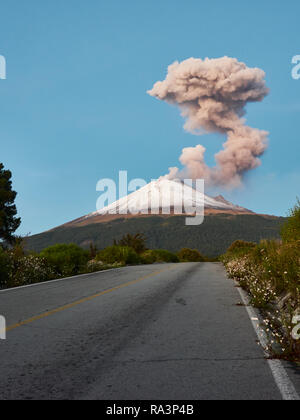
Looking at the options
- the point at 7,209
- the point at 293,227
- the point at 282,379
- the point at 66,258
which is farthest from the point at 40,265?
the point at 7,209

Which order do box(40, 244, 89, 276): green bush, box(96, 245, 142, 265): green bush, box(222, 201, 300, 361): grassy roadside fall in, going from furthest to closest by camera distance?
box(96, 245, 142, 265): green bush
box(40, 244, 89, 276): green bush
box(222, 201, 300, 361): grassy roadside

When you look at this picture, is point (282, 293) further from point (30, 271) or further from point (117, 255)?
point (117, 255)

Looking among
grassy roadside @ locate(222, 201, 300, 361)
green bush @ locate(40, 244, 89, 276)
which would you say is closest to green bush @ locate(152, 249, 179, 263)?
green bush @ locate(40, 244, 89, 276)

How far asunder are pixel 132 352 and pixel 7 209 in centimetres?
4231

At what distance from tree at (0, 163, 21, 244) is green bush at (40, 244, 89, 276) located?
22957 mm

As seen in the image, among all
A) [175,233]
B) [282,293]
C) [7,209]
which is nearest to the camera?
[282,293]

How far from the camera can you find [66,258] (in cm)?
2158

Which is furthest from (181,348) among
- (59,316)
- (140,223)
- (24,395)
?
(140,223)

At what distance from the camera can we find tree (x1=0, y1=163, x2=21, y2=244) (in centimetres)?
4428

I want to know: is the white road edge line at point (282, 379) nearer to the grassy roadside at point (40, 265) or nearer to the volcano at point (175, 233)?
the grassy roadside at point (40, 265)

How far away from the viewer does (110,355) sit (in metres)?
5.34

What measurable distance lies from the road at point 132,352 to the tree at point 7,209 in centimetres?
3610

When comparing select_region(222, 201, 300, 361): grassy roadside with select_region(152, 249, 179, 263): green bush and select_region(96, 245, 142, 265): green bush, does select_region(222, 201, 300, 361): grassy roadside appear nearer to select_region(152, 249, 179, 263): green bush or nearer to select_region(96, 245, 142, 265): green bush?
select_region(96, 245, 142, 265): green bush
